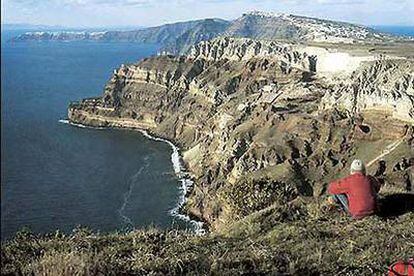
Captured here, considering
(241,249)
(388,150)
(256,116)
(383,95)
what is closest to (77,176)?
(256,116)

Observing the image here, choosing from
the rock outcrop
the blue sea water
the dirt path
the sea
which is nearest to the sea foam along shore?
the sea

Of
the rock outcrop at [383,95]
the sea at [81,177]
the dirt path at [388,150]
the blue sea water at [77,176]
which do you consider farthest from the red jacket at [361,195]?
the rock outcrop at [383,95]

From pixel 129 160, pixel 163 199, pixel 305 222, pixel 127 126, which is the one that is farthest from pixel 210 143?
pixel 305 222

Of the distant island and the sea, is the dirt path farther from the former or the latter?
the sea

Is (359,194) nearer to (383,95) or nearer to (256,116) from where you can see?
(383,95)

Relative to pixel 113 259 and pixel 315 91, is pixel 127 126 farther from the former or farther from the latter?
pixel 113 259

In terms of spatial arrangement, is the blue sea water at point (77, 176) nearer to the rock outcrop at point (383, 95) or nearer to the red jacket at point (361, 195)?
the rock outcrop at point (383, 95)
